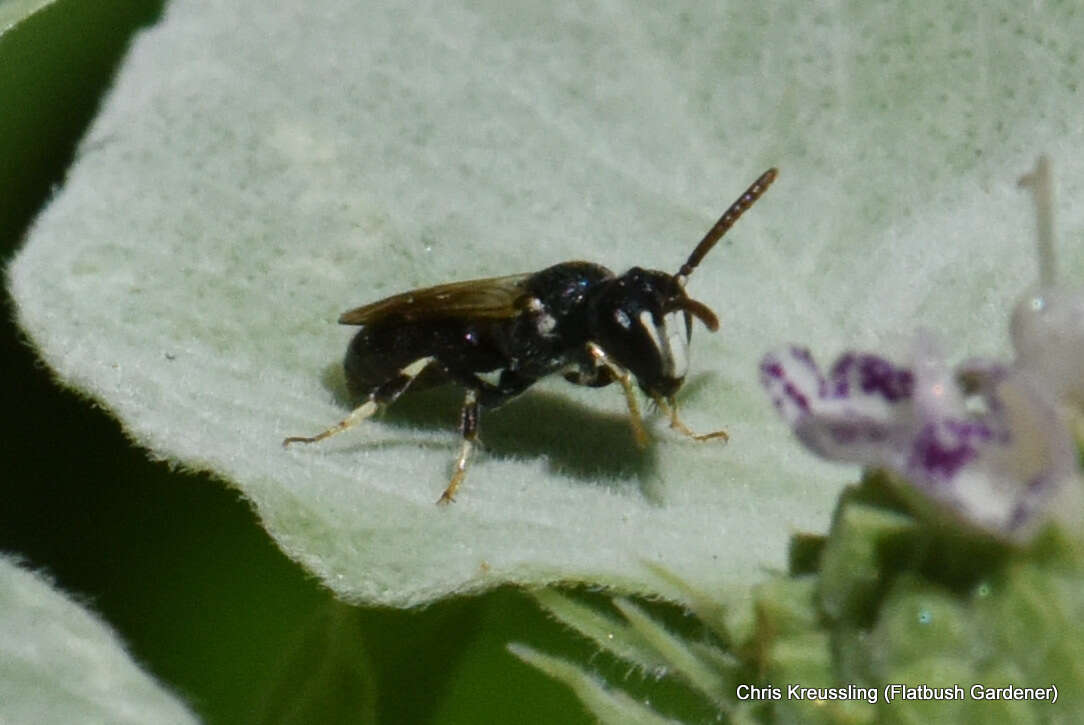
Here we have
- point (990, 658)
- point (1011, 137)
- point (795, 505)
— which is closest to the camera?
point (990, 658)

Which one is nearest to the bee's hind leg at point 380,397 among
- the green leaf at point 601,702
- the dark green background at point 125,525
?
the dark green background at point 125,525

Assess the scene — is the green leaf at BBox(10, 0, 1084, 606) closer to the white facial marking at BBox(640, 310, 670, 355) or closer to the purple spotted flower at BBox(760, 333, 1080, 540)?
the white facial marking at BBox(640, 310, 670, 355)

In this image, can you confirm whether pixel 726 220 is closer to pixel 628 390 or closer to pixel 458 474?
pixel 628 390

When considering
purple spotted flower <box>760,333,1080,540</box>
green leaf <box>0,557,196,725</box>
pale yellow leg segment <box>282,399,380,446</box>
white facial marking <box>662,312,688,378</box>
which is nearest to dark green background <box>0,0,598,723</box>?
pale yellow leg segment <box>282,399,380,446</box>

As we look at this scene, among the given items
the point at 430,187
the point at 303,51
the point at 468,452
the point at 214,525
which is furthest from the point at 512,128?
the point at 214,525

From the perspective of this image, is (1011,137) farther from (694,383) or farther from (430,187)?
(430,187)
